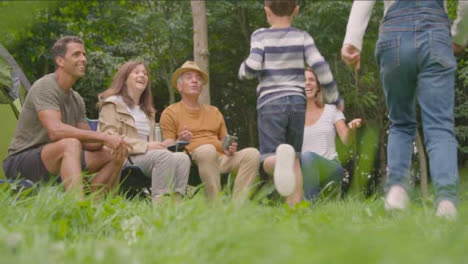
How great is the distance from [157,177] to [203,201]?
8.07 feet

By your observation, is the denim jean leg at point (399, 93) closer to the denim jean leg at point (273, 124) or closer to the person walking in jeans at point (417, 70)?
the person walking in jeans at point (417, 70)

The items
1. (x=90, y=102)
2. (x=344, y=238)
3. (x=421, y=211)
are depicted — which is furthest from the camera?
(x=90, y=102)

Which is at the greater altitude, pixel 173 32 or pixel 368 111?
pixel 173 32

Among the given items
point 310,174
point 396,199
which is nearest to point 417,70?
point 396,199

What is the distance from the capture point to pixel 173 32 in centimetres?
1164

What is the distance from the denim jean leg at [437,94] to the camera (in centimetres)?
334

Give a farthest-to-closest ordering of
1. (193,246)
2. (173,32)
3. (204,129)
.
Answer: (173,32), (204,129), (193,246)

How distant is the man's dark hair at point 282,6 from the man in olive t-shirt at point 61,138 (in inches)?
51.2

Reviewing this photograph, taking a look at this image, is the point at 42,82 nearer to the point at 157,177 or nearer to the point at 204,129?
the point at 157,177

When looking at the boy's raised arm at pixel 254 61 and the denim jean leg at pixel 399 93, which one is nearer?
the denim jean leg at pixel 399 93

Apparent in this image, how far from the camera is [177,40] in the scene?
467 inches

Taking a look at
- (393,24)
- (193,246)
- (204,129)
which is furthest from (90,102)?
(193,246)

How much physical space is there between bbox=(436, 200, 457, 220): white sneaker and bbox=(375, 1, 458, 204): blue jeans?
239 millimetres

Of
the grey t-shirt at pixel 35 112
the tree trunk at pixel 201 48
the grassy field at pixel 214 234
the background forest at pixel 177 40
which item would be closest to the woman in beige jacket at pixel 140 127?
the grey t-shirt at pixel 35 112
